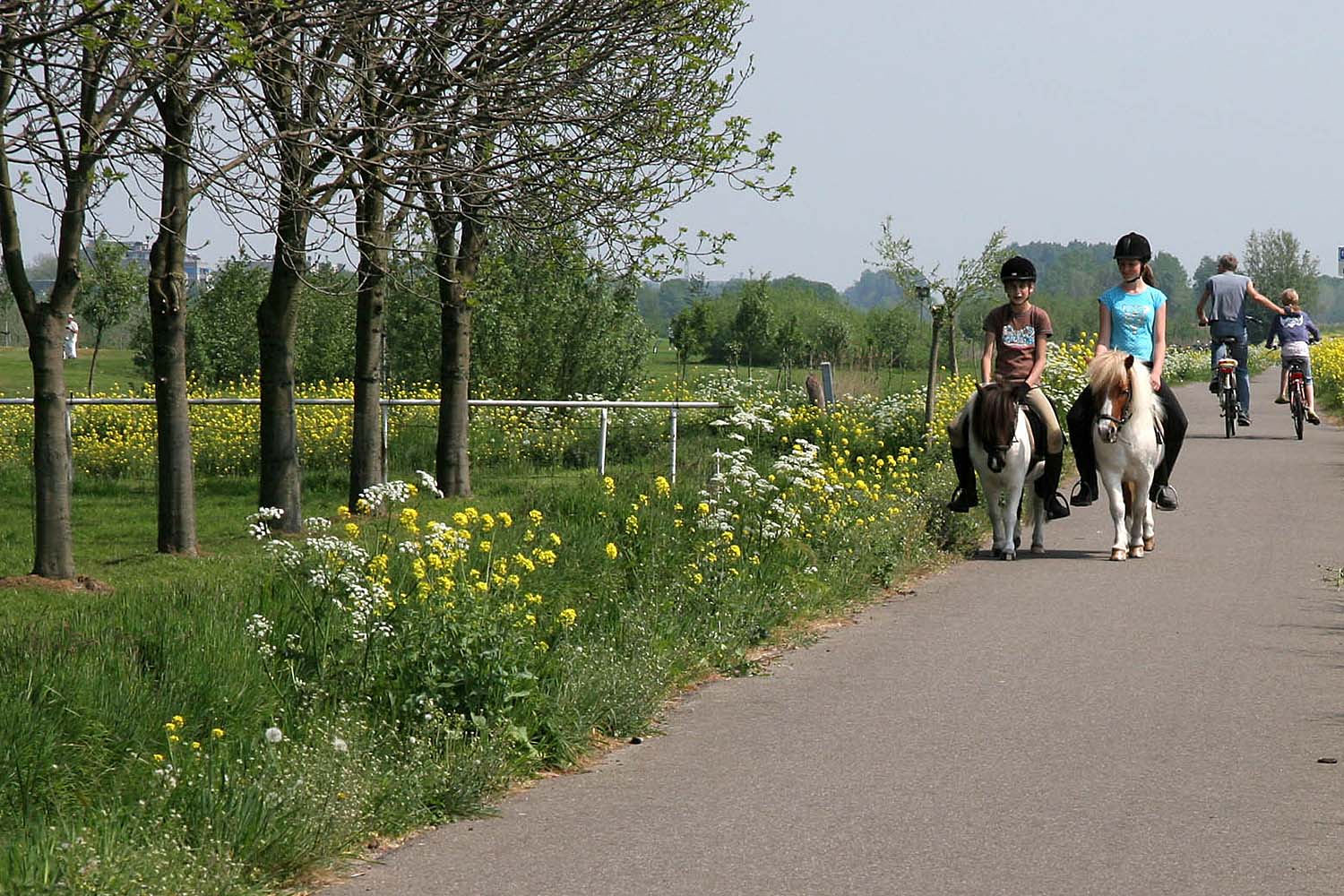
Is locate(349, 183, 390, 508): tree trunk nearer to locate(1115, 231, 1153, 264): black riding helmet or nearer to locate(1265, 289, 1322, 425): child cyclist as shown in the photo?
locate(1115, 231, 1153, 264): black riding helmet

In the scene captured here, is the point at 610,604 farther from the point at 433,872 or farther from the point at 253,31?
the point at 433,872

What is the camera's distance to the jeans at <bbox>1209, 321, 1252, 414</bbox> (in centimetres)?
2428

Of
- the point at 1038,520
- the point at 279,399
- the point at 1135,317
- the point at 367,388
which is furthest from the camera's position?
the point at 367,388

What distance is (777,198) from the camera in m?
18.6

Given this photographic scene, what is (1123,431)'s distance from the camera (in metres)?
14.2

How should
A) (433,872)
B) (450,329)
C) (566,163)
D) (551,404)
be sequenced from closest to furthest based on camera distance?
(433,872) < (566,163) < (450,329) < (551,404)

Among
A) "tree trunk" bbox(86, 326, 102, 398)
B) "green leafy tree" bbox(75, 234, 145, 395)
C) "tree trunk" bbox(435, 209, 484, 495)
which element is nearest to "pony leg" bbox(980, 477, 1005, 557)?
"tree trunk" bbox(435, 209, 484, 495)

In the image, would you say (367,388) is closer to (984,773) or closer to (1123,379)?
(1123,379)

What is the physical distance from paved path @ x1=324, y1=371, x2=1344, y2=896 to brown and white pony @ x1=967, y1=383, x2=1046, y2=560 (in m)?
2.02

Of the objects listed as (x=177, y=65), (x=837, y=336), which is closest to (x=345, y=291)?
(x=177, y=65)

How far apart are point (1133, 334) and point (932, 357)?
11.8 meters

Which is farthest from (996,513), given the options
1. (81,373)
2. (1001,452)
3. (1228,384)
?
(81,373)

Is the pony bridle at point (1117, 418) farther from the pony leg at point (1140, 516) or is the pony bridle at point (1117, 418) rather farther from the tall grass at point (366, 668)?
the tall grass at point (366, 668)

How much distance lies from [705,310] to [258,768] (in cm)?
8315
